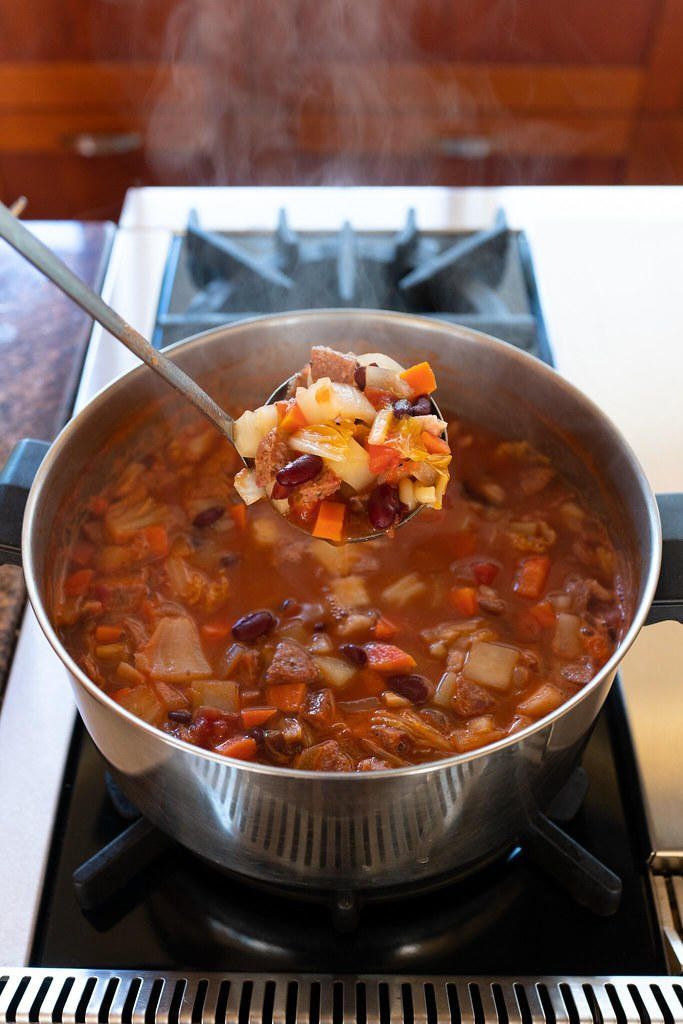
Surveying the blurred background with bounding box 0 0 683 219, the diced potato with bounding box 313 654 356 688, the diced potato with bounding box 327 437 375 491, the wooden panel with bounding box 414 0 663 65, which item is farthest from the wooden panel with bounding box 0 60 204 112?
the diced potato with bounding box 313 654 356 688

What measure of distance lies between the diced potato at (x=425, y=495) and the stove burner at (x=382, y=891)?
534 millimetres

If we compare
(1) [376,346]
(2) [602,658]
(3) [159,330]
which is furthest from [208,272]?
(2) [602,658]

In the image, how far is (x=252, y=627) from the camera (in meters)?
1.67

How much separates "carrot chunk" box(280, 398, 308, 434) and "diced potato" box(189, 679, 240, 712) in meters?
0.44

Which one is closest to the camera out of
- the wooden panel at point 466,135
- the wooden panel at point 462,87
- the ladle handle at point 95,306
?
the ladle handle at point 95,306

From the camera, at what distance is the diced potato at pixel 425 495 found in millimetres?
1638

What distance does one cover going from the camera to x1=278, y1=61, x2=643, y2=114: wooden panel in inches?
156

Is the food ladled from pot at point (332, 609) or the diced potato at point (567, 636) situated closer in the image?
the food ladled from pot at point (332, 609)

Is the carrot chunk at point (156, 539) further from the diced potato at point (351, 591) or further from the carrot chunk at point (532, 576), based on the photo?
the carrot chunk at point (532, 576)

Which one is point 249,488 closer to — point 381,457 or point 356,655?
point 381,457

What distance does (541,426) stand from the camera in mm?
1820

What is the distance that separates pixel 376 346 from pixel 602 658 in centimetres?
70

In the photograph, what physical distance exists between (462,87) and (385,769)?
349cm

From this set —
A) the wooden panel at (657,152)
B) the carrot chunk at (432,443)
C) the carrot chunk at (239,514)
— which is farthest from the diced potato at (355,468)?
the wooden panel at (657,152)
